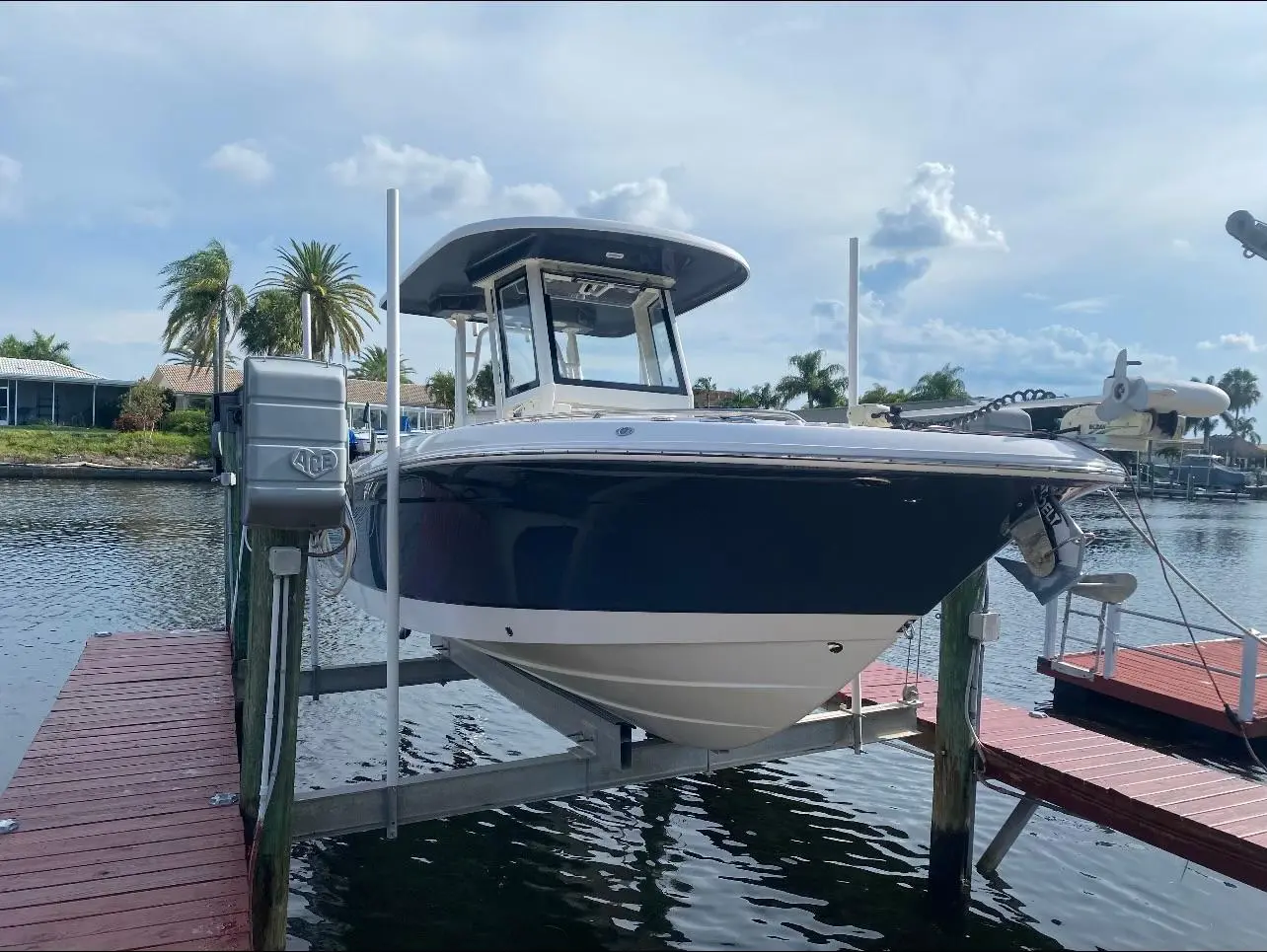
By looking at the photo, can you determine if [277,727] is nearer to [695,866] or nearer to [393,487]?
[393,487]

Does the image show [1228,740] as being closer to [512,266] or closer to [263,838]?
[512,266]

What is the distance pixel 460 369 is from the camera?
7.54m

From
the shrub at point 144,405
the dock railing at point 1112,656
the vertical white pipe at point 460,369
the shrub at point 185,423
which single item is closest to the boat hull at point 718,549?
the vertical white pipe at point 460,369

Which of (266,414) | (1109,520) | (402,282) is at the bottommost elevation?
(1109,520)

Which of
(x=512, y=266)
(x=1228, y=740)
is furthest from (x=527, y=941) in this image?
(x=1228, y=740)

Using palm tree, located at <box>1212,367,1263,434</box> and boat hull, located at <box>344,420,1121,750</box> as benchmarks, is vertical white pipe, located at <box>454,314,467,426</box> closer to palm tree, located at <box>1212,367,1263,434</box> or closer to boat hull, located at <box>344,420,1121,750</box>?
boat hull, located at <box>344,420,1121,750</box>

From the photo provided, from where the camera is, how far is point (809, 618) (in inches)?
189

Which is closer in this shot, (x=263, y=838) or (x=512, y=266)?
(x=263, y=838)

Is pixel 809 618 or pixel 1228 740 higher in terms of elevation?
pixel 809 618

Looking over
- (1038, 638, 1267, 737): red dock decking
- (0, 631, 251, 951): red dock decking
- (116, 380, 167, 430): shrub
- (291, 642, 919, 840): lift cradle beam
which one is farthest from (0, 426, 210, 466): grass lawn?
(291, 642, 919, 840): lift cradle beam

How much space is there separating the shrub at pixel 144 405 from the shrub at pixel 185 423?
0.37 m

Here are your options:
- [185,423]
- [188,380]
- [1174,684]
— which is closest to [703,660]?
A: [1174,684]

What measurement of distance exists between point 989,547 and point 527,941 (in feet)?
10.8

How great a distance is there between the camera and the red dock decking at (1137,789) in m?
5.00
